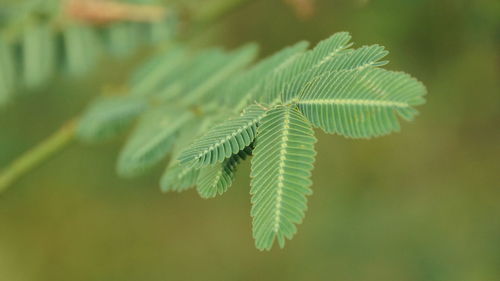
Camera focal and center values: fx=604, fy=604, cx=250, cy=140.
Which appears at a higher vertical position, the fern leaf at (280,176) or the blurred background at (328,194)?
the blurred background at (328,194)

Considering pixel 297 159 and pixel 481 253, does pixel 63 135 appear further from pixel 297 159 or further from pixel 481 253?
pixel 481 253

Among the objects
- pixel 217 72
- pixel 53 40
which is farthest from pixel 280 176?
pixel 53 40

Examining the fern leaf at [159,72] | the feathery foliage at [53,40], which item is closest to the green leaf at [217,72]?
the fern leaf at [159,72]

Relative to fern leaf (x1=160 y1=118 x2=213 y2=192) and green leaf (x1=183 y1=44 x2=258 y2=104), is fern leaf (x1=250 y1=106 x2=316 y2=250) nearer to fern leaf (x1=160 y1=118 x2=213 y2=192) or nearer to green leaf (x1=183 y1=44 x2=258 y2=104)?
fern leaf (x1=160 y1=118 x2=213 y2=192)

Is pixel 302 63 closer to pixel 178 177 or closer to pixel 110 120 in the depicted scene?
pixel 178 177

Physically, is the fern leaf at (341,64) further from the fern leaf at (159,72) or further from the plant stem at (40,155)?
the plant stem at (40,155)

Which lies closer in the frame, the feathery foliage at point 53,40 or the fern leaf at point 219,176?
the fern leaf at point 219,176
